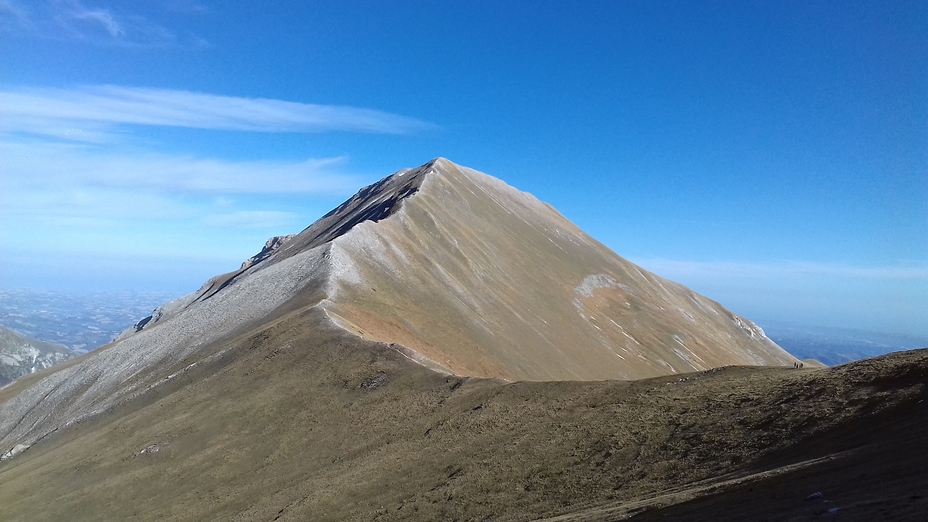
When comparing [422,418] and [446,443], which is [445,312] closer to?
[422,418]

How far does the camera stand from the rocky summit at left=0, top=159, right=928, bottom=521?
19.8 metres

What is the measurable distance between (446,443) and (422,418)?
15.4 feet

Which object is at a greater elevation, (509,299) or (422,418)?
(509,299)

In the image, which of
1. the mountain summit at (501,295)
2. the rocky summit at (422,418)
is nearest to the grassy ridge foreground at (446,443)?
the rocky summit at (422,418)

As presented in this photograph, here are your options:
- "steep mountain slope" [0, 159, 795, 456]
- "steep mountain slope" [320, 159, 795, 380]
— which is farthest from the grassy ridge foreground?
"steep mountain slope" [320, 159, 795, 380]

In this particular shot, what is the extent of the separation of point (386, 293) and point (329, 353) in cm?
2153

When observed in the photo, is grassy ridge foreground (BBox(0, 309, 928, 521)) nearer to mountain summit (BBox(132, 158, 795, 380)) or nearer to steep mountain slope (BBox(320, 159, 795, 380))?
steep mountain slope (BBox(320, 159, 795, 380))

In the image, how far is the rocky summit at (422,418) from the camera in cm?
1978

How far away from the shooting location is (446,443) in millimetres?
31797

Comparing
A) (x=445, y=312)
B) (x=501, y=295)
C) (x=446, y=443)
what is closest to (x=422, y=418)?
(x=446, y=443)

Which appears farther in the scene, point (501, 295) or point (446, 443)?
point (501, 295)

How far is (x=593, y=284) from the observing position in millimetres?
120562

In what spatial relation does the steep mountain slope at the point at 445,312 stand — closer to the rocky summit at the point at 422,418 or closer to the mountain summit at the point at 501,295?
the mountain summit at the point at 501,295

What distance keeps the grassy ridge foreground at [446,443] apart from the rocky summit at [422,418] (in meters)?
0.13
